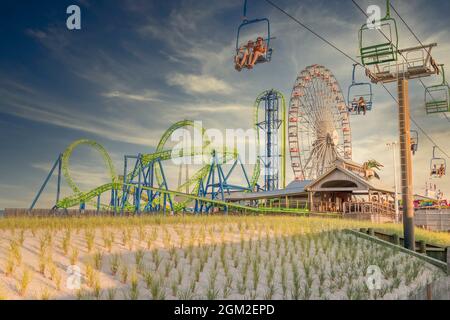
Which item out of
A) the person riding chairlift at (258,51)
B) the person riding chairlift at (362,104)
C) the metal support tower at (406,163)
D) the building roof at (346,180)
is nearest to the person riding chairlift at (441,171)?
the building roof at (346,180)

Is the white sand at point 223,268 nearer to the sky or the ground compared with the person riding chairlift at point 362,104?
nearer to the ground

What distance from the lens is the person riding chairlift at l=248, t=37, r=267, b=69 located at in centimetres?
1241

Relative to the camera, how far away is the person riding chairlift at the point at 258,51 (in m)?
12.4

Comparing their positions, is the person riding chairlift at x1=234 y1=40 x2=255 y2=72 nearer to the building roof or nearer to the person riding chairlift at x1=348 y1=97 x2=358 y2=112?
the person riding chairlift at x1=348 y1=97 x2=358 y2=112

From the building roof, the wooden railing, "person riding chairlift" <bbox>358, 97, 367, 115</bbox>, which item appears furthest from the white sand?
the building roof

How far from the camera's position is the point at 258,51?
12.5 meters

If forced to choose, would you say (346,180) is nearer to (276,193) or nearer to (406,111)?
(276,193)

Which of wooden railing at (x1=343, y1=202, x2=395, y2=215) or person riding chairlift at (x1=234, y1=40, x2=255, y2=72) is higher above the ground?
person riding chairlift at (x1=234, y1=40, x2=255, y2=72)

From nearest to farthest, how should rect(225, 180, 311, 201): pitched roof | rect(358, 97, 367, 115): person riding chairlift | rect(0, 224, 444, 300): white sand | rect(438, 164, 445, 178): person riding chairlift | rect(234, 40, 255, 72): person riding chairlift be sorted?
rect(0, 224, 444, 300): white sand, rect(234, 40, 255, 72): person riding chairlift, rect(358, 97, 367, 115): person riding chairlift, rect(438, 164, 445, 178): person riding chairlift, rect(225, 180, 311, 201): pitched roof

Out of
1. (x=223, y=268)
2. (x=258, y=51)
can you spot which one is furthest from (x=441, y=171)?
(x=223, y=268)

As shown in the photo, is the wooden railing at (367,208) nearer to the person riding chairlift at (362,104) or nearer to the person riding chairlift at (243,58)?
the person riding chairlift at (362,104)

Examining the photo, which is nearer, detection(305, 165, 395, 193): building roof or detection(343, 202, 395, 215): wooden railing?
detection(343, 202, 395, 215): wooden railing
